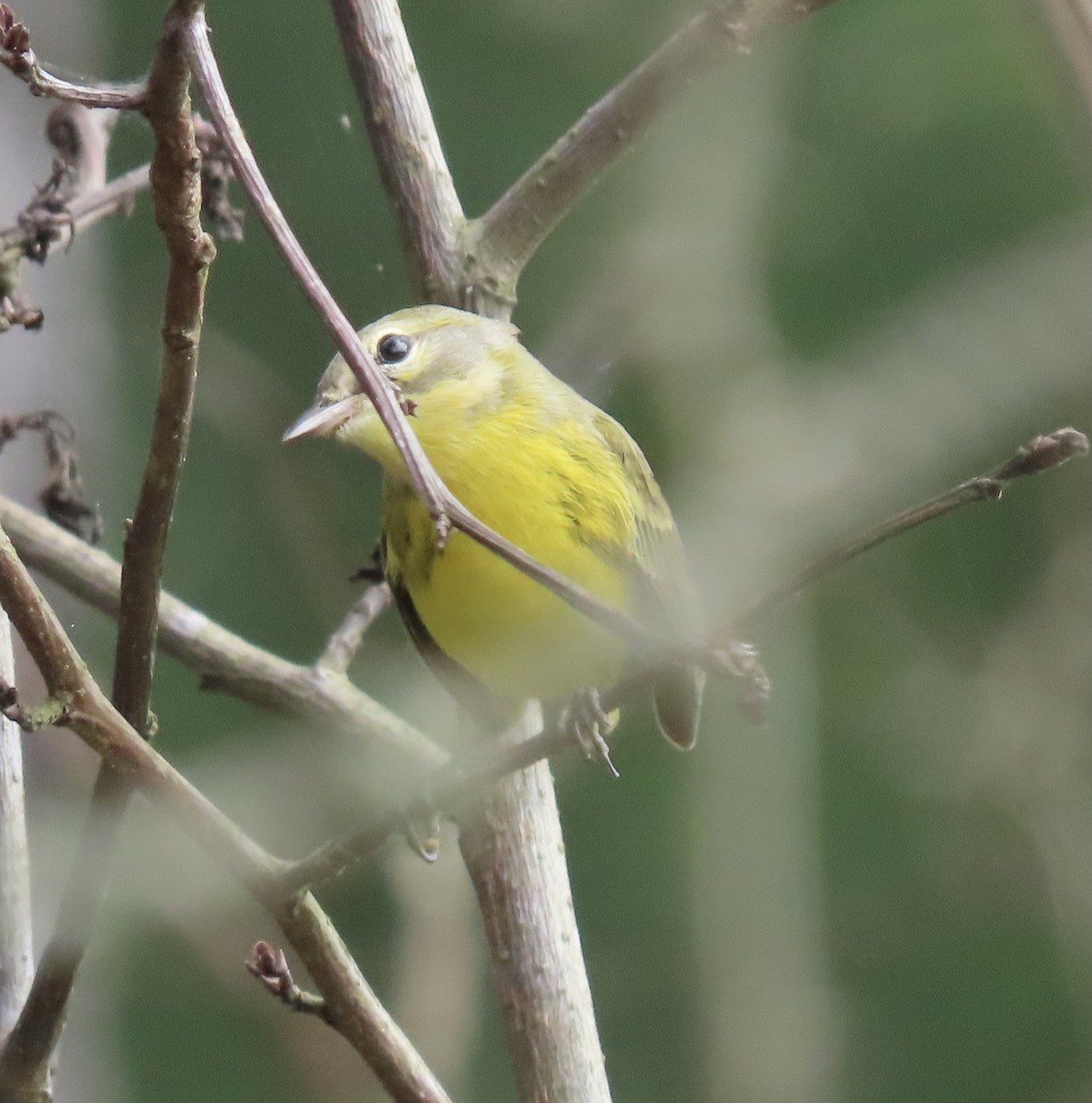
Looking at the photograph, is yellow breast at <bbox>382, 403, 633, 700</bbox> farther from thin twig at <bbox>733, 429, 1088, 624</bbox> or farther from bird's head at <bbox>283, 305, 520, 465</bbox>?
thin twig at <bbox>733, 429, 1088, 624</bbox>

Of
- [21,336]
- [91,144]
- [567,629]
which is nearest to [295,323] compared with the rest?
[21,336]

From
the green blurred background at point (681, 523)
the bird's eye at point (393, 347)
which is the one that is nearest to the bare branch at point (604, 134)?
the bird's eye at point (393, 347)

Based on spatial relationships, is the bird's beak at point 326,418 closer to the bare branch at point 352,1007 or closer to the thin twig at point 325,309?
the bare branch at point 352,1007

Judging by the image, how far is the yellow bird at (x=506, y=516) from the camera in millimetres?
2289

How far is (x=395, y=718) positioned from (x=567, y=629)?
1.29ft

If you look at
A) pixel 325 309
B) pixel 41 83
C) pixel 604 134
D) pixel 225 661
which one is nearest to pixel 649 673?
pixel 325 309

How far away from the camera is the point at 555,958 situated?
2271mm

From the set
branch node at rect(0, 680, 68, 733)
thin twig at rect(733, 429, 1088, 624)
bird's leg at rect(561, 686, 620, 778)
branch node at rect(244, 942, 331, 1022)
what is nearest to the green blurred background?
bird's leg at rect(561, 686, 620, 778)

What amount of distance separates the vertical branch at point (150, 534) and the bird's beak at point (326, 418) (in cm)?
61

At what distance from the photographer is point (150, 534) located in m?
1.37

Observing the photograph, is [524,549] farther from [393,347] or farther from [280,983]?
[280,983]

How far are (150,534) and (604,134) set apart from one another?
1208 mm

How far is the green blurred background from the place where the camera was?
8.95 ft

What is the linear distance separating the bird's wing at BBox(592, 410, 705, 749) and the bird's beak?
1.52 ft
